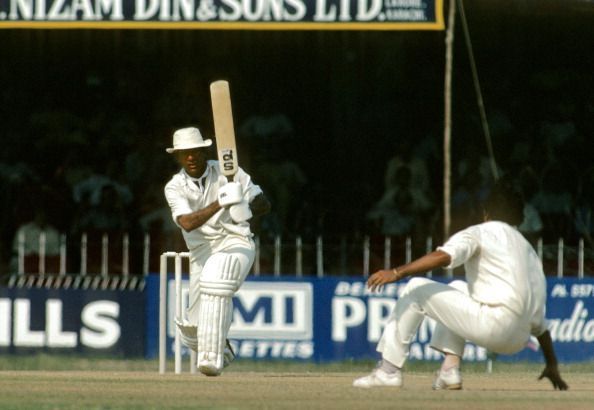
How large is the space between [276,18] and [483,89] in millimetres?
3832

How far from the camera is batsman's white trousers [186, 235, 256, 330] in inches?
459

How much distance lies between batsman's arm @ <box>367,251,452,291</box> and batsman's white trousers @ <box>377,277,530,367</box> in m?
0.36

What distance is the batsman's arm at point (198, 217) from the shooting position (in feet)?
37.0

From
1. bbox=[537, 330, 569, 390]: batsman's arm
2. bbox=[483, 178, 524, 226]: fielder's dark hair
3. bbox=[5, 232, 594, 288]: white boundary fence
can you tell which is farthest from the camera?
bbox=[5, 232, 594, 288]: white boundary fence

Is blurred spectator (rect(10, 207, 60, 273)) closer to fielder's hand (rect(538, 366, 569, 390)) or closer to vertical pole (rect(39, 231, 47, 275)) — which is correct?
vertical pole (rect(39, 231, 47, 275))

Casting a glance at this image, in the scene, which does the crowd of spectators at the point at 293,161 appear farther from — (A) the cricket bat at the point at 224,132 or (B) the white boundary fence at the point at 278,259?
(A) the cricket bat at the point at 224,132

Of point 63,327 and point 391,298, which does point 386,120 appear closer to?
point 391,298

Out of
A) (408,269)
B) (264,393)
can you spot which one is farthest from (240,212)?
(408,269)

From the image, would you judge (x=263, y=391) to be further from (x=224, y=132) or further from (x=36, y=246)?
(x=36, y=246)

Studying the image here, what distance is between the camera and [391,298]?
1523 cm

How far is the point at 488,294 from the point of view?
969 centimetres

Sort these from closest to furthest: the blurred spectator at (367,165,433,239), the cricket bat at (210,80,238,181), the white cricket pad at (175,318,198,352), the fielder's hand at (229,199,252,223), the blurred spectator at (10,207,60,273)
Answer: the fielder's hand at (229,199,252,223) < the cricket bat at (210,80,238,181) < the white cricket pad at (175,318,198,352) < the blurred spectator at (10,207,60,273) < the blurred spectator at (367,165,433,239)

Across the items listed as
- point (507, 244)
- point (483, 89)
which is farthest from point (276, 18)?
point (507, 244)

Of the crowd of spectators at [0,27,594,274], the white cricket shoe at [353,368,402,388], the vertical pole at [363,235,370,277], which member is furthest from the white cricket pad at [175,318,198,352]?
the crowd of spectators at [0,27,594,274]
